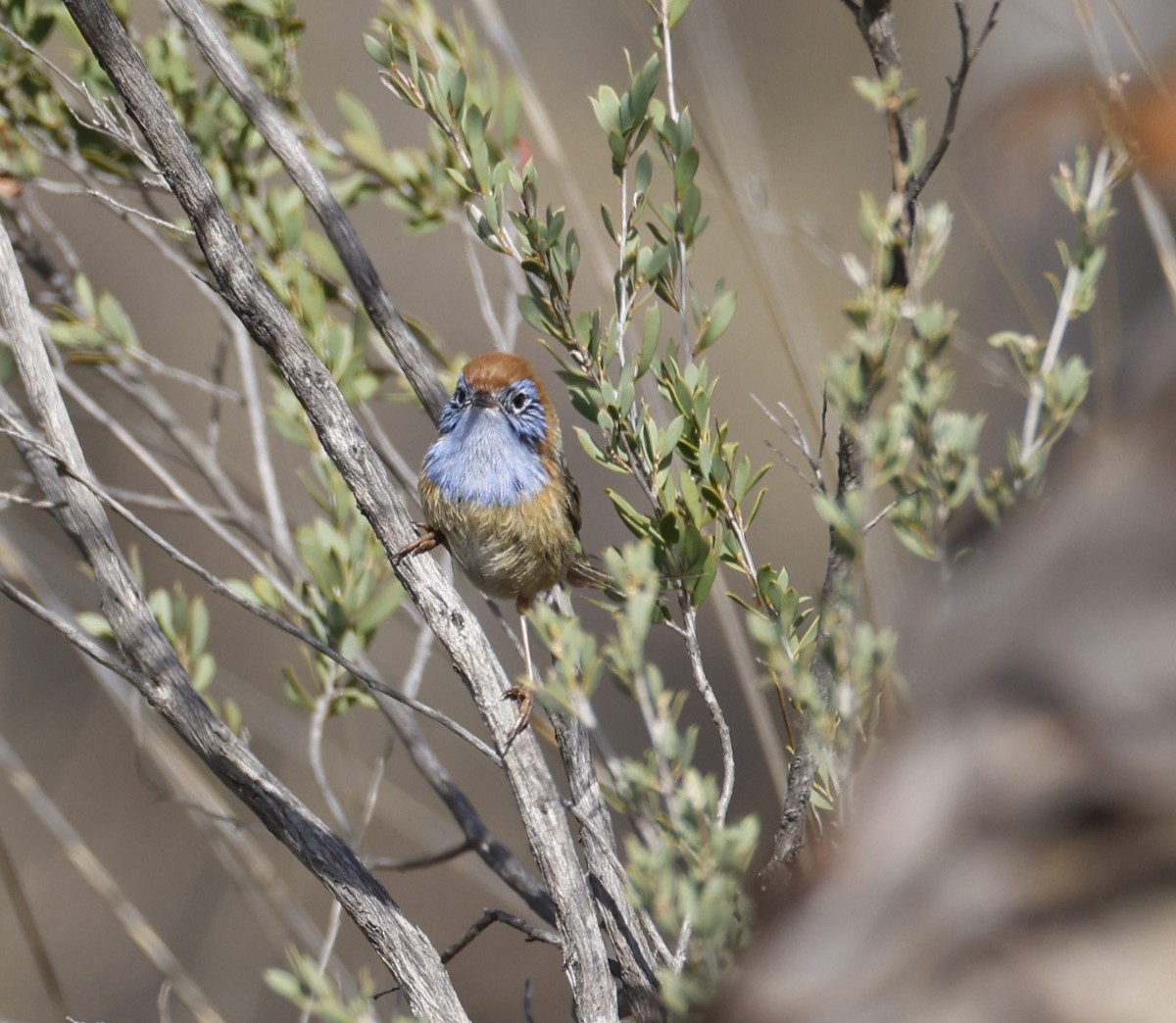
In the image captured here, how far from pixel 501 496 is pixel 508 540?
11 cm

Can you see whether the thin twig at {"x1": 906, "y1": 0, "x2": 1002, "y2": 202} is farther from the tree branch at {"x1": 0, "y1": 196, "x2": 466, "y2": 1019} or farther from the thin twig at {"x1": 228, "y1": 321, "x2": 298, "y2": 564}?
the thin twig at {"x1": 228, "y1": 321, "x2": 298, "y2": 564}

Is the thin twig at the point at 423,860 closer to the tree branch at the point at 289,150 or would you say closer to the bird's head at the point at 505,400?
the bird's head at the point at 505,400

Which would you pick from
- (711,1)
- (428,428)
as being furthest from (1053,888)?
(428,428)

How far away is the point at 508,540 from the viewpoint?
2611 millimetres

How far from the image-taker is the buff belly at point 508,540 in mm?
2582

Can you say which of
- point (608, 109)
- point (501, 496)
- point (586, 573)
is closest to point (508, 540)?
point (501, 496)

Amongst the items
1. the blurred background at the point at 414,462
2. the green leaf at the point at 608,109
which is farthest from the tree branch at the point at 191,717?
the blurred background at the point at 414,462

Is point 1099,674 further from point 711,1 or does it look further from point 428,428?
point 428,428

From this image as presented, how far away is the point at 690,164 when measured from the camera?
1.69m

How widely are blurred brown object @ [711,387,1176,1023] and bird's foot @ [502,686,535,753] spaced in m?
0.95

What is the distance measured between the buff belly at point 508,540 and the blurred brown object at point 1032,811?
2.10m

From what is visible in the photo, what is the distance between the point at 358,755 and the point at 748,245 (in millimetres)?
3165

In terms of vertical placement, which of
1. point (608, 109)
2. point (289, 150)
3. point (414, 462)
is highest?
point (289, 150)

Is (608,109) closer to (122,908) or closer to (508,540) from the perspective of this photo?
(508,540)
